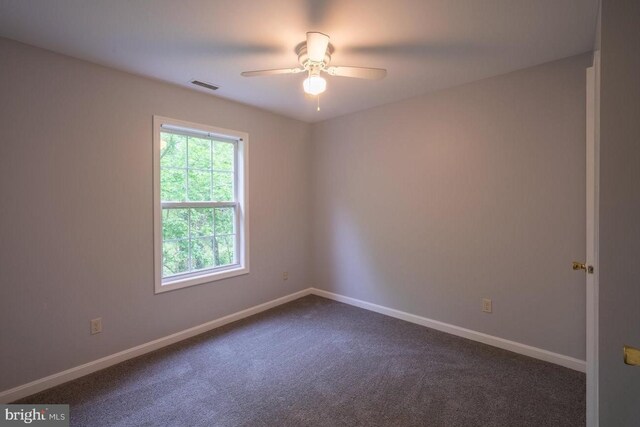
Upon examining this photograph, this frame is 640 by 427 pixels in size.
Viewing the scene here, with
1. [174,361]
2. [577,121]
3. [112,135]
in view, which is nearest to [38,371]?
[174,361]

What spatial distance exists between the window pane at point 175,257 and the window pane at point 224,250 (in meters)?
0.33

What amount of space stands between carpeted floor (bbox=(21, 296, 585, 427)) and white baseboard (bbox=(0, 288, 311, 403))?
58mm

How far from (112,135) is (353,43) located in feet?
6.58

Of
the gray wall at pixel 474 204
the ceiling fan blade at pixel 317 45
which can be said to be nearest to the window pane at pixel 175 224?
the gray wall at pixel 474 204

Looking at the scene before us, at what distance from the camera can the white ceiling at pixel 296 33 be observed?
1.63m

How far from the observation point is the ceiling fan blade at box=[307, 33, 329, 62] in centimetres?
170

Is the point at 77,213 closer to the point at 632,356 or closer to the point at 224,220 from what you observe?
the point at 224,220

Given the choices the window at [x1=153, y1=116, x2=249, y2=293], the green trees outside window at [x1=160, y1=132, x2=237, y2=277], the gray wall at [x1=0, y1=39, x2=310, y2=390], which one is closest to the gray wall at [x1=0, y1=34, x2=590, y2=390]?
the gray wall at [x1=0, y1=39, x2=310, y2=390]

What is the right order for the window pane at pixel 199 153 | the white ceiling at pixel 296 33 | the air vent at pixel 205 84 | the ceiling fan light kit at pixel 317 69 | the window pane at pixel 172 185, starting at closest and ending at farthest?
1. the white ceiling at pixel 296 33
2. the ceiling fan light kit at pixel 317 69
3. the air vent at pixel 205 84
4. the window pane at pixel 172 185
5. the window pane at pixel 199 153

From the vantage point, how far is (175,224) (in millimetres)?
2848

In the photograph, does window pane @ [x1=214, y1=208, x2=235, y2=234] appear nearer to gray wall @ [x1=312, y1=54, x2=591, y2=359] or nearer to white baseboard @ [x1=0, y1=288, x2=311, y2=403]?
white baseboard @ [x1=0, y1=288, x2=311, y2=403]

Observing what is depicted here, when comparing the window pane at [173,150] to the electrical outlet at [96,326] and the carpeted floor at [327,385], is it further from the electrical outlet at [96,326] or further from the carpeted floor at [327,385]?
the carpeted floor at [327,385]

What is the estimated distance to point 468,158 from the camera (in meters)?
2.72

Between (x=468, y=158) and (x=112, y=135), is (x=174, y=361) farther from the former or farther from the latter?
(x=468, y=158)
